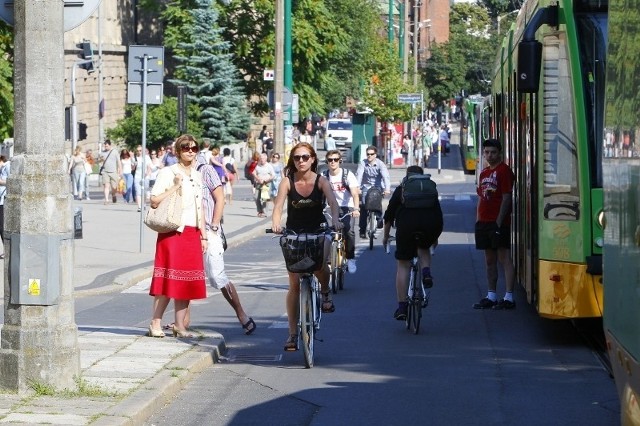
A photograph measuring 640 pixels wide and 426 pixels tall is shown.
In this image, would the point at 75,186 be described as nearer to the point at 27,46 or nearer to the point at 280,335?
the point at 280,335

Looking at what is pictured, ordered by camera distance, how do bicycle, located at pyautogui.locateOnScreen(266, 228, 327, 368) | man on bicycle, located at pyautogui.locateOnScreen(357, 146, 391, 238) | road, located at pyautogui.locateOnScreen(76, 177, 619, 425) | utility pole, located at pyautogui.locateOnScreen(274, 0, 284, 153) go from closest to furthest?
road, located at pyautogui.locateOnScreen(76, 177, 619, 425) → bicycle, located at pyautogui.locateOnScreen(266, 228, 327, 368) → man on bicycle, located at pyautogui.locateOnScreen(357, 146, 391, 238) → utility pole, located at pyautogui.locateOnScreen(274, 0, 284, 153)

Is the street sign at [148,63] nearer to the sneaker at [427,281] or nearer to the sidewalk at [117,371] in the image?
the sidewalk at [117,371]

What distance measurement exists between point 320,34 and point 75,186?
2517 centimetres

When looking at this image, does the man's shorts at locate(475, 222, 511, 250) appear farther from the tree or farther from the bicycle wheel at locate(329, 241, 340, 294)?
the tree

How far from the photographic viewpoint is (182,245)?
12.0 meters

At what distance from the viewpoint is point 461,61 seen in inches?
4208

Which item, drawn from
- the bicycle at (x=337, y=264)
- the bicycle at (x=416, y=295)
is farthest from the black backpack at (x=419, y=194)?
the bicycle at (x=337, y=264)

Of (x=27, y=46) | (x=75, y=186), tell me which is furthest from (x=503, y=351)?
(x=75, y=186)

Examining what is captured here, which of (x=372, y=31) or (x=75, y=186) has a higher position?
(x=372, y=31)

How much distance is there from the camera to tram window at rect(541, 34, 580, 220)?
1145cm

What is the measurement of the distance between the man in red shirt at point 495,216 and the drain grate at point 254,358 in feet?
12.0

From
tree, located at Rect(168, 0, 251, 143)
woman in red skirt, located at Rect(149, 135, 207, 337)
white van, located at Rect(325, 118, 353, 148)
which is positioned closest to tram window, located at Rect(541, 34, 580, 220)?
woman in red skirt, located at Rect(149, 135, 207, 337)

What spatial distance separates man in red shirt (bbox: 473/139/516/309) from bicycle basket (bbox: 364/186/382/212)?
749cm

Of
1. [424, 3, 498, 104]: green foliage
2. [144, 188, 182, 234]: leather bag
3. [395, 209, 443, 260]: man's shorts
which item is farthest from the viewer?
[424, 3, 498, 104]: green foliage
